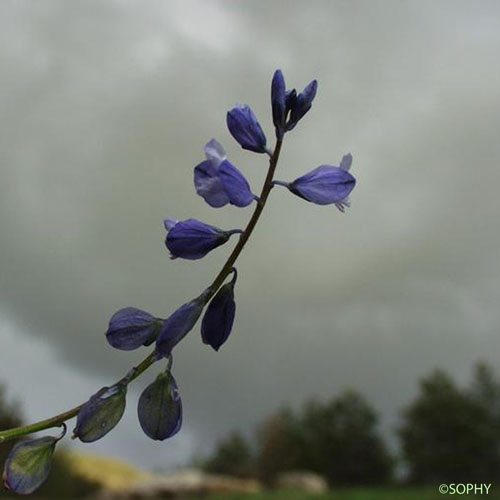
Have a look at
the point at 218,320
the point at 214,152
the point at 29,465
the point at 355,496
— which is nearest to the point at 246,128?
the point at 214,152

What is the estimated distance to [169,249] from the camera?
0.48m

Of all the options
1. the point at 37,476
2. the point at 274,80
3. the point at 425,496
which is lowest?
the point at 425,496

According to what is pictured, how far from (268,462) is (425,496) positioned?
28.1ft

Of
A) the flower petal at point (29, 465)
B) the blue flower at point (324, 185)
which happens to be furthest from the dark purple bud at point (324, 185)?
the flower petal at point (29, 465)

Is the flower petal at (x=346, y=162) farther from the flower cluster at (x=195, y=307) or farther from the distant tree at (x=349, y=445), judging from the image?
the distant tree at (x=349, y=445)

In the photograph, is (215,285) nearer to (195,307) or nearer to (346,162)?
(195,307)

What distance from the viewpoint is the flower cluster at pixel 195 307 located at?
462 millimetres

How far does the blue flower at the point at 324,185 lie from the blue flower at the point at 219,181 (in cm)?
4

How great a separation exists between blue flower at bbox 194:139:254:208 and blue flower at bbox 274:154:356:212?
4 centimetres

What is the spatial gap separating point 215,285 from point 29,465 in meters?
0.17

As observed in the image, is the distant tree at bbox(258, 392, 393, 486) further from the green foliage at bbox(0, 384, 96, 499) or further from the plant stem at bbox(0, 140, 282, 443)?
the plant stem at bbox(0, 140, 282, 443)

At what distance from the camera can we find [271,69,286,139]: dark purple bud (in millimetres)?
502

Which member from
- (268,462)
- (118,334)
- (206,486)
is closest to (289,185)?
(118,334)

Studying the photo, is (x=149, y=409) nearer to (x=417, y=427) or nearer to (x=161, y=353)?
(x=161, y=353)
